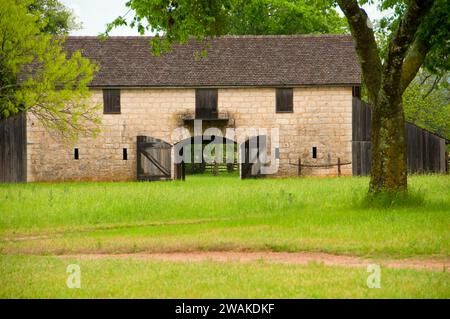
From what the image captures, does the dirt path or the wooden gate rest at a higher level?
the wooden gate

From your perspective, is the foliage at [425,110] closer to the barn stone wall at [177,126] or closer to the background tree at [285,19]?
the background tree at [285,19]

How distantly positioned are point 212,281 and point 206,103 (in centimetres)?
3178

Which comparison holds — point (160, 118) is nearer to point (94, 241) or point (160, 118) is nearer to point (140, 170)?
point (140, 170)

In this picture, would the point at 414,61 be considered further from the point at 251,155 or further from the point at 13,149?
the point at 13,149

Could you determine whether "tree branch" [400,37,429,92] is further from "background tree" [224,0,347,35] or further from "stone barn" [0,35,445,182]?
"background tree" [224,0,347,35]

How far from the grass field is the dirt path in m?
0.47

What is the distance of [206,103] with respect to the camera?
139ft

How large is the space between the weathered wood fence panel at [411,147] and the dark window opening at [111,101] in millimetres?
11741

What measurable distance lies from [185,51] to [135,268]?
32.2 m

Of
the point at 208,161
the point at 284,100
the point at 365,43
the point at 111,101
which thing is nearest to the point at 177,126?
the point at 111,101

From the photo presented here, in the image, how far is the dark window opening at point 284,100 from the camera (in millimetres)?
42438

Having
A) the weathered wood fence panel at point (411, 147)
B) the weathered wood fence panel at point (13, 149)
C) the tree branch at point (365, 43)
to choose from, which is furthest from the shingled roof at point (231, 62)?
the tree branch at point (365, 43)

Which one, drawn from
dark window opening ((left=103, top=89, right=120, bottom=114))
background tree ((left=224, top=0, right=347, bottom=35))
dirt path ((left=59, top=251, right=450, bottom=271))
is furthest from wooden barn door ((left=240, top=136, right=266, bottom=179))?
dirt path ((left=59, top=251, right=450, bottom=271))

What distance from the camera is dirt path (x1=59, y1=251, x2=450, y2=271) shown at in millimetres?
13094
